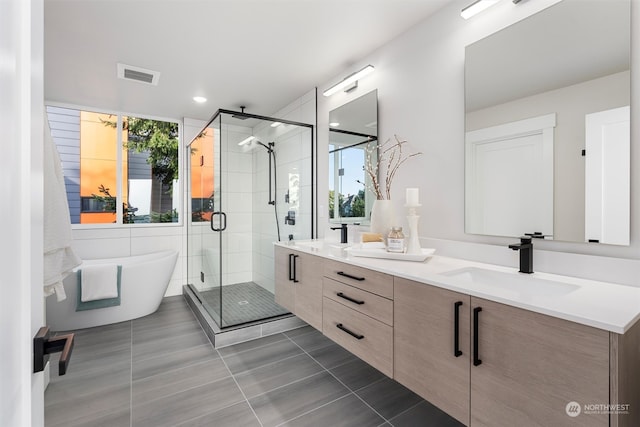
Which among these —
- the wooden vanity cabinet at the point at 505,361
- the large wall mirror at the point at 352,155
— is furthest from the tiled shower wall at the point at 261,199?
the wooden vanity cabinet at the point at 505,361

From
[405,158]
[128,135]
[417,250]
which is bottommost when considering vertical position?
[417,250]

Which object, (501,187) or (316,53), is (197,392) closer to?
(501,187)

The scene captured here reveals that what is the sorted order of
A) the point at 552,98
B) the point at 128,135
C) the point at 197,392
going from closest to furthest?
the point at 552,98 < the point at 197,392 < the point at 128,135

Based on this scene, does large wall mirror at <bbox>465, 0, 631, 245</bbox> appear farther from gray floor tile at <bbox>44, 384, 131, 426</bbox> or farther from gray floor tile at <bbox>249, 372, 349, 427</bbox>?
gray floor tile at <bbox>44, 384, 131, 426</bbox>

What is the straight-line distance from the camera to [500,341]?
3.40ft

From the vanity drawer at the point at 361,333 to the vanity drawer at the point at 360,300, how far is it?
0.03 metres

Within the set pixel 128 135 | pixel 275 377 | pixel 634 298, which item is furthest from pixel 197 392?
pixel 128 135

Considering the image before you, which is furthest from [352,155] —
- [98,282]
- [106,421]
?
[98,282]

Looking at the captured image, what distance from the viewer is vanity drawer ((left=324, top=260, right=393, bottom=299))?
1500 millimetres

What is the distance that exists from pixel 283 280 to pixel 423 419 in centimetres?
137

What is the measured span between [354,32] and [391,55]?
0.34 metres

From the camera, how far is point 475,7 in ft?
5.47
